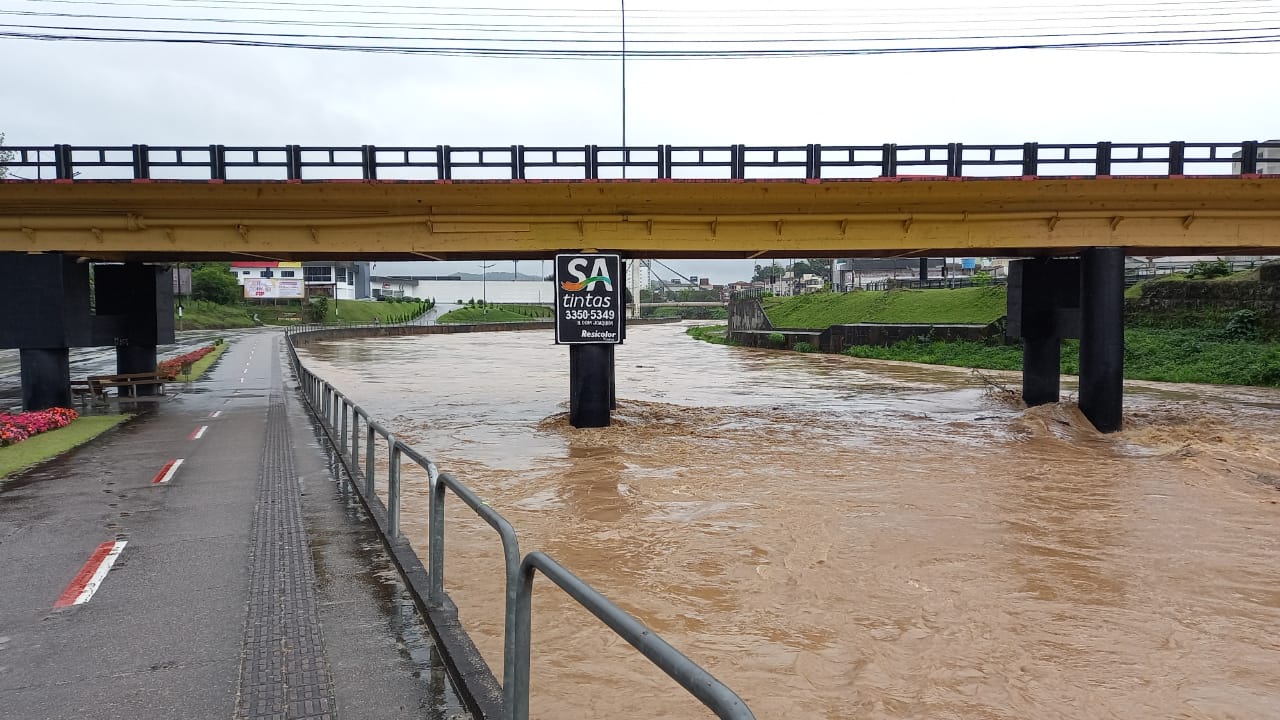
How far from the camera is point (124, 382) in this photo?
75.9ft

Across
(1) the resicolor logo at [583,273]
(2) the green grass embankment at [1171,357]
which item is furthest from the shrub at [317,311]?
(1) the resicolor logo at [583,273]

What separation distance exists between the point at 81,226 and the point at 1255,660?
807 inches

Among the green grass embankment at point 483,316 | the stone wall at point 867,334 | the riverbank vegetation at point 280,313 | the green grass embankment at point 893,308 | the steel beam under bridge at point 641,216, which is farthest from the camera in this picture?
the green grass embankment at point 483,316

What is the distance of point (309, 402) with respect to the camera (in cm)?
2091

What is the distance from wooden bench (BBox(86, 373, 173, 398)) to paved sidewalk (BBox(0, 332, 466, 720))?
11.6m

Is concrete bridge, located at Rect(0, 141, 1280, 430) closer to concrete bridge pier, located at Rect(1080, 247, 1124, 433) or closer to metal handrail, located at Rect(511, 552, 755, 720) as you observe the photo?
concrete bridge pier, located at Rect(1080, 247, 1124, 433)

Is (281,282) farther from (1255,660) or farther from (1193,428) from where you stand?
(1255,660)

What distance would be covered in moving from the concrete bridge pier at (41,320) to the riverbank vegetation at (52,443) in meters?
1.07

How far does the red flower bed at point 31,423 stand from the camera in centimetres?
1498

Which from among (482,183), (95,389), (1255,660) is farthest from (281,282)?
(1255,660)

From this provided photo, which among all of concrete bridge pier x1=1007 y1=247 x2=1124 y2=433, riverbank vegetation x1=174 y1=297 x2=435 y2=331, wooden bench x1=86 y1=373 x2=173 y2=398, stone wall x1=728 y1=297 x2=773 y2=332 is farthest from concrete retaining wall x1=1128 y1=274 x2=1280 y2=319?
riverbank vegetation x1=174 y1=297 x2=435 y2=331

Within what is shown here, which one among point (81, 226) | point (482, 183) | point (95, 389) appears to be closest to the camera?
point (482, 183)

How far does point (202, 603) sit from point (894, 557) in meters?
6.21

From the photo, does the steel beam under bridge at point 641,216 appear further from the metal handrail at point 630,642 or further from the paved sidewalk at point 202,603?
the metal handrail at point 630,642
